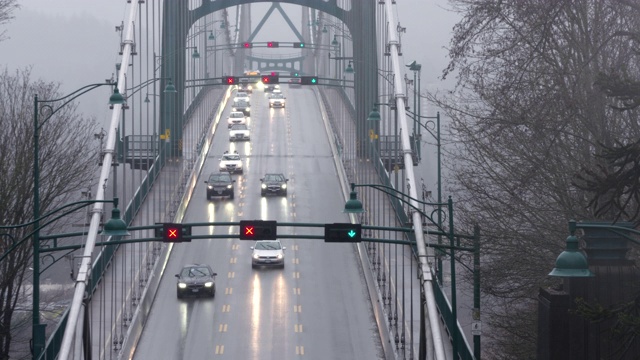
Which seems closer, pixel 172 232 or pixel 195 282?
pixel 172 232

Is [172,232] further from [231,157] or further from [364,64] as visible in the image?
[364,64]

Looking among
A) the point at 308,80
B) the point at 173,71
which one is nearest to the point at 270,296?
the point at 308,80

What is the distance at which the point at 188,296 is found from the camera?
49.6m

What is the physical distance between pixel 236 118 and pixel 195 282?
5572 cm

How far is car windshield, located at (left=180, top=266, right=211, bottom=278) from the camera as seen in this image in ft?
163

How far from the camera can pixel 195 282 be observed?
163ft

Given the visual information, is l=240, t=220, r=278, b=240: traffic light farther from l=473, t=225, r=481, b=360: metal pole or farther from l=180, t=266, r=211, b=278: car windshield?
l=180, t=266, r=211, b=278: car windshield

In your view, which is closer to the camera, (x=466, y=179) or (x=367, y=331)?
(x=466, y=179)

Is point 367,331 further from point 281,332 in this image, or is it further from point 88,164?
point 88,164

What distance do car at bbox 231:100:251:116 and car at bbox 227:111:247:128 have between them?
303 inches

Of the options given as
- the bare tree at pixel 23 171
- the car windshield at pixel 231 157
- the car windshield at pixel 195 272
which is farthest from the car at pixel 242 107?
the car windshield at pixel 195 272

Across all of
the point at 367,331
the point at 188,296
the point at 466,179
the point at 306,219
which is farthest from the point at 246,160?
the point at 466,179

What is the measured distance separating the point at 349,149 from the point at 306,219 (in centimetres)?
2154

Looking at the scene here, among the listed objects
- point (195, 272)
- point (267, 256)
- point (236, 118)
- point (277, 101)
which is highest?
point (277, 101)
